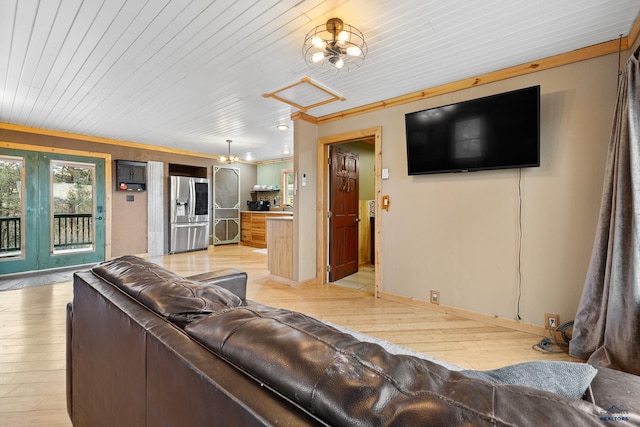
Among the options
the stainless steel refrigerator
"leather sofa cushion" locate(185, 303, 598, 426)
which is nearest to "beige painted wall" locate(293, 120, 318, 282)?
"leather sofa cushion" locate(185, 303, 598, 426)

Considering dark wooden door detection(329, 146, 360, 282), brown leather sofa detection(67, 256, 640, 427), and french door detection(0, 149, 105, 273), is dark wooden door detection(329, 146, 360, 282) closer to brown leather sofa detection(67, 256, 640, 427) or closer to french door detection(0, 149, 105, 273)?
brown leather sofa detection(67, 256, 640, 427)

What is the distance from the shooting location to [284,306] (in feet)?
10.8

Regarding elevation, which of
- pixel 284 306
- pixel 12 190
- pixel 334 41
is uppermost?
pixel 334 41

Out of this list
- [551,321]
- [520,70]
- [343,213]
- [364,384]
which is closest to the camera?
[364,384]

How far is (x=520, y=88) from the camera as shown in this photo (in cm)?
269

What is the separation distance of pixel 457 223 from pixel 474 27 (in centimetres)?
183

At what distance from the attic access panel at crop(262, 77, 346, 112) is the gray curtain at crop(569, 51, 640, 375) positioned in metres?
2.50

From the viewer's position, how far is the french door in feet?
15.5

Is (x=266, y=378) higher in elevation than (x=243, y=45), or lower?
lower

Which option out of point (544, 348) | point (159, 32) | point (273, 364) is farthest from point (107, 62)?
point (544, 348)

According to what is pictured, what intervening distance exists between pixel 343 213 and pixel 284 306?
6.23 feet

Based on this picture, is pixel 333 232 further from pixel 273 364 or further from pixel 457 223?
pixel 273 364

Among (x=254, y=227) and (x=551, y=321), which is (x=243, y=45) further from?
(x=254, y=227)

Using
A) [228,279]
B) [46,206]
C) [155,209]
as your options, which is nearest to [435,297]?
[228,279]
